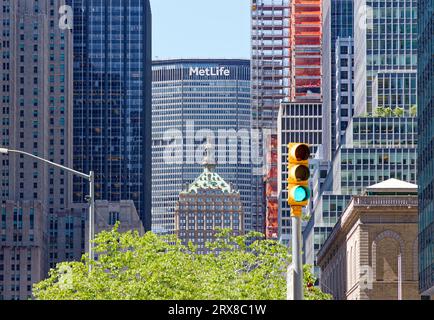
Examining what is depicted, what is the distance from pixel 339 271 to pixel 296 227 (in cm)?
15644

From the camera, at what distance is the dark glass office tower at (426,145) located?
333 feet

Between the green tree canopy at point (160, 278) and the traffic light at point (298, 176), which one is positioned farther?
the green tree canopy at point (160, 278)

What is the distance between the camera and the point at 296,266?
2092 centimetres

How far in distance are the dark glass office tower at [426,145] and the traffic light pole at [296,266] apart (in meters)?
79.2

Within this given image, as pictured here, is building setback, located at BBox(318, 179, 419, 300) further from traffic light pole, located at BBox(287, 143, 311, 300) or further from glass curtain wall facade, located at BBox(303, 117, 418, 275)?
traffic light pole, located at BBox(287, 143, 311, 300)

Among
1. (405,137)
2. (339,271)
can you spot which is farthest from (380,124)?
(339,271)

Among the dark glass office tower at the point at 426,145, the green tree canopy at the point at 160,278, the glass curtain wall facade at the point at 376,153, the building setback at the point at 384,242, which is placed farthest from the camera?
the glass curtain wall facade at the point at 376,153

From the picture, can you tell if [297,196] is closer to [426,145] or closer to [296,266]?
[296,266]

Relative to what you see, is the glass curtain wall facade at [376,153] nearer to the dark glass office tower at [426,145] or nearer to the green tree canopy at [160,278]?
the dark glass office tower at [426,145]

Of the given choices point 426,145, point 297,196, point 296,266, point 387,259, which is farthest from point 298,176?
point 387,259

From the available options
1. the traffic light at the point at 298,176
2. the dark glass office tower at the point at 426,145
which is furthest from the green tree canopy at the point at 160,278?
the traffic light at the point at 298,176

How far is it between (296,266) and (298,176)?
1371mm

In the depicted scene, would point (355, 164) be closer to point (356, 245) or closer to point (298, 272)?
point (356, 245)

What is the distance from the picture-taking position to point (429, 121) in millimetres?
103812
